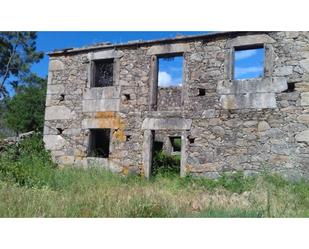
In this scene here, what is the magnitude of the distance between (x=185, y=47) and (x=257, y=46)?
6.35 feet

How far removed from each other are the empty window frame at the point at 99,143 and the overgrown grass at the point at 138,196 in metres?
1.30

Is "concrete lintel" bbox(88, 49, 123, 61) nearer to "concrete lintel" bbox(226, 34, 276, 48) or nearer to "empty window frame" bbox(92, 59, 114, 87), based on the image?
"empty window frame" bbox(92, 59, 114, 87)

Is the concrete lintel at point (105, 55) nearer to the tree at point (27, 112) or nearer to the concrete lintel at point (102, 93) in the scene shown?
the concrete lintel at point (102, 93)

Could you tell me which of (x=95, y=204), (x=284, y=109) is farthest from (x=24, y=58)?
(x=95, y=204)

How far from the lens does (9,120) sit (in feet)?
63.4

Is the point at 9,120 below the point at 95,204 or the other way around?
Answer: the other way around

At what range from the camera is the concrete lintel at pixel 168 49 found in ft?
37.5

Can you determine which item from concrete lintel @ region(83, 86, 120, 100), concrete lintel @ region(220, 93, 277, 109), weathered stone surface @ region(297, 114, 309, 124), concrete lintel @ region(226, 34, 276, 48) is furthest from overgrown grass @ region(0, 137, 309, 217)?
concrete lintel @ region(226, 34, 276, 48)

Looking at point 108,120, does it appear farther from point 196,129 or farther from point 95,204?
point 95,204

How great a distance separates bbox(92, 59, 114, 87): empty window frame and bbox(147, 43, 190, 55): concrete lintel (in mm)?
1661

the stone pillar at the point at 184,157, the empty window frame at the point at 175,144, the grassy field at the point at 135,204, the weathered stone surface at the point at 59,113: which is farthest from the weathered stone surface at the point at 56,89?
the empty window frame at the point at 175,144

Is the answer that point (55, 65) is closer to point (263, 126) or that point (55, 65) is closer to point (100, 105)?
point (100, 105)

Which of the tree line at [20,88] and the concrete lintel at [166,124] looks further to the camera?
the tree line at [20,88]

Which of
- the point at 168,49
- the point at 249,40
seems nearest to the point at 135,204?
the point at 249,40
